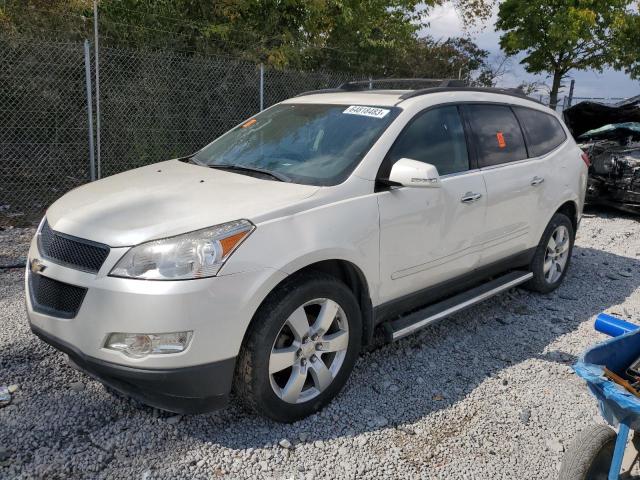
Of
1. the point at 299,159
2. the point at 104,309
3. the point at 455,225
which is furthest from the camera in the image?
the point at 455,225

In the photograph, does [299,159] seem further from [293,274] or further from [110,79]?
[110,79]

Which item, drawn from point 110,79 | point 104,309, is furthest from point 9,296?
point 110,79

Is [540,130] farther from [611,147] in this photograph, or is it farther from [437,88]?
[611,147]

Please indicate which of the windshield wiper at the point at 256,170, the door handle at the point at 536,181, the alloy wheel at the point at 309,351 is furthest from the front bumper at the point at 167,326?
the door handle at the point at 536,181

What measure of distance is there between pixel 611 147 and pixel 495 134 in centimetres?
551

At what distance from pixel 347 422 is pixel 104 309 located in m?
1.42

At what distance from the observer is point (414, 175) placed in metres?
3.16

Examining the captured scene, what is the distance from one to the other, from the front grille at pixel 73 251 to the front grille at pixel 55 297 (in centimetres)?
11

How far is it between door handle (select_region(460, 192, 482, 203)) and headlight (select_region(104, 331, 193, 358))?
7.03 ft

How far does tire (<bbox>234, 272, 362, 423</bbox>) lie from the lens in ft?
9.00

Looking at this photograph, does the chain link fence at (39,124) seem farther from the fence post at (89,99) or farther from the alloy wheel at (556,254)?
the alloy wheel at (556,254)

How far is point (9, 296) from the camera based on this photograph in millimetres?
4496

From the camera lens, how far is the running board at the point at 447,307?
Result: 348 cm

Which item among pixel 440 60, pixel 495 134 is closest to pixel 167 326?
pixel 495 134
